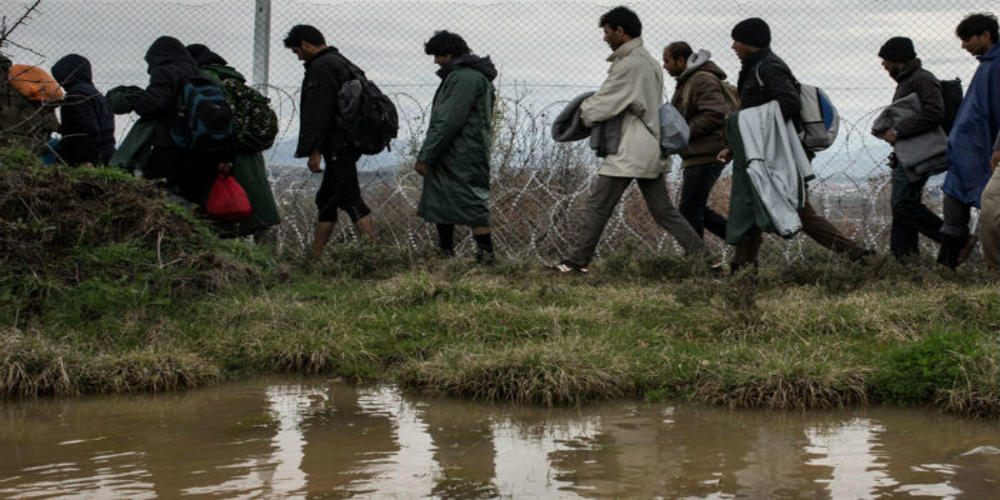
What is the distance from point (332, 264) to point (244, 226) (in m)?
0.99

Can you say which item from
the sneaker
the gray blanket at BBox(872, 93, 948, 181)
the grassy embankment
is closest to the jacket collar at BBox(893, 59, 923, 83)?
the gray blanket at BBox(872, 93, 948, 181)

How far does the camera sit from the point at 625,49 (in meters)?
7.73

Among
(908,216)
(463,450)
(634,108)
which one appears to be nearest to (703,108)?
(634,108)

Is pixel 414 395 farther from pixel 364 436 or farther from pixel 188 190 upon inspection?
pixel 188 190

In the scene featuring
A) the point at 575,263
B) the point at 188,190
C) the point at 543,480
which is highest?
the point at 188,190

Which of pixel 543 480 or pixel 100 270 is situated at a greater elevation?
pixel 100 270

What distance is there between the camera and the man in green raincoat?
319 inches

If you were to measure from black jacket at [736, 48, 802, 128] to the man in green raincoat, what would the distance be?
1902mm

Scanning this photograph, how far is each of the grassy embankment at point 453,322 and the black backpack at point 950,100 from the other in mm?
1035

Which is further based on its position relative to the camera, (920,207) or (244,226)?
(244,226)

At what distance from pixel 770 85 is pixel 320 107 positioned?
3109mm

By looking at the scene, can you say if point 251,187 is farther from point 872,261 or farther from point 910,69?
point 910,69

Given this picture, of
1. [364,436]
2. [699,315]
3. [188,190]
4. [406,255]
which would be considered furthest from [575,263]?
[364,436]

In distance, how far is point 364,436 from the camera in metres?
4.14
